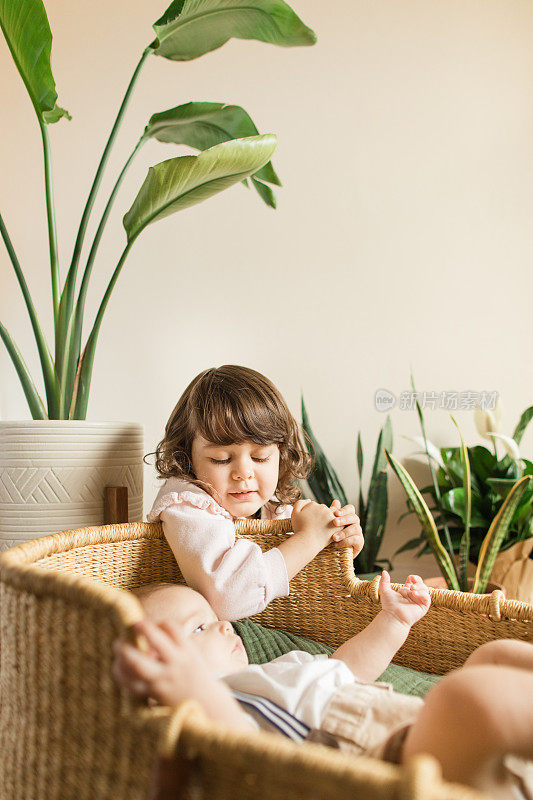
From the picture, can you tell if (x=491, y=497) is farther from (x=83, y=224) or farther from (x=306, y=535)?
(x=83, y=224)

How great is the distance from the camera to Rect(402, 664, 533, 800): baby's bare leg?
464 millimetres

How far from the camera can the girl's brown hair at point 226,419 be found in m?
1.06

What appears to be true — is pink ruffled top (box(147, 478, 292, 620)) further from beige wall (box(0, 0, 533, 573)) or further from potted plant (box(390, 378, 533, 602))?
beige wall (box(0, 0, 533, 573))

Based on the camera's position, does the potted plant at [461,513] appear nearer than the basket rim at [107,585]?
No

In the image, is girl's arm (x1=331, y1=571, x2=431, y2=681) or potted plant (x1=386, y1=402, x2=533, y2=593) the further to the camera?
potted plant (x1=386, y1=402, x2=533, y2=593)

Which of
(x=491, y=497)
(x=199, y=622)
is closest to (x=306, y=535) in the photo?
(x=199, y=622)

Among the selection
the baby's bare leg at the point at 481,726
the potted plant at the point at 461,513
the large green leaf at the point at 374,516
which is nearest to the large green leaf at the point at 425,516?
the potted plant at the point at 461,513

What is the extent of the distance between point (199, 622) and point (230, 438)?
0.98ft

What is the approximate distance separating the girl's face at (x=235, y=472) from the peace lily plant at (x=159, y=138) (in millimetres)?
309

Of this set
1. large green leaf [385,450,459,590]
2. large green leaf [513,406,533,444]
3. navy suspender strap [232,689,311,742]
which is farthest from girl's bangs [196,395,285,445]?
large green leaf [513,406,533,444]

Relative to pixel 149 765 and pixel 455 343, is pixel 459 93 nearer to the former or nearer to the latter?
pixel 455 343

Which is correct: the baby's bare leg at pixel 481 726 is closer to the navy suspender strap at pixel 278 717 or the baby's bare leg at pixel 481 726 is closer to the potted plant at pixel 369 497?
the navy suspender strap at pixel 278 717

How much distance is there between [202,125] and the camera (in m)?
1.33

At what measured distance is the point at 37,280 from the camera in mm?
1781
